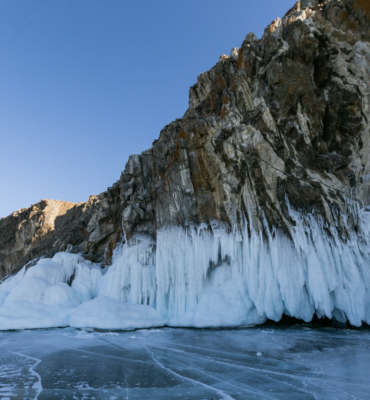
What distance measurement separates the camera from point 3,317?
13.3m

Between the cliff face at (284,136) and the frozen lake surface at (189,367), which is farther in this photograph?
the cliff face at (284,136)

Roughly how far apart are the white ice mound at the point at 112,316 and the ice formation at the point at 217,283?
0.04m

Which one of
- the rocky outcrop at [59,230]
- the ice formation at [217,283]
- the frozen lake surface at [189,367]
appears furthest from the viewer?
the rocky outcrop at [59,230]

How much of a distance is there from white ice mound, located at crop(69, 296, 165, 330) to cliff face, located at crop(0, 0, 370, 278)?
15.2 feet

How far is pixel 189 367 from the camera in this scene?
6277 mm

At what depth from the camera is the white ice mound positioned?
40.0 ft

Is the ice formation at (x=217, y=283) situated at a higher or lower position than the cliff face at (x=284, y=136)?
lower

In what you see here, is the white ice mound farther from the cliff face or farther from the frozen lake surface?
the cliff face

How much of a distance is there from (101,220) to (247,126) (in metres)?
13.2

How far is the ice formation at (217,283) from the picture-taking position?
37.1 ft

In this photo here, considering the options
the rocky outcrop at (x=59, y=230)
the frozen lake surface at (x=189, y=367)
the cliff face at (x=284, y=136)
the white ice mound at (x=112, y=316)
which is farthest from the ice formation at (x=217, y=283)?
the rocky outcrop at (x=59, y=230)

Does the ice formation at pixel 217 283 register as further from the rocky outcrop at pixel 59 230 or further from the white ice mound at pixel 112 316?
the rocky outcrop at pixel 59 230

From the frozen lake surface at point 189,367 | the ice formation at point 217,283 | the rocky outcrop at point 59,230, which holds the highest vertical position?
the rocky outcrop at point 59,230

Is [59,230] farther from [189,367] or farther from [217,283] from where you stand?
[189,367]
